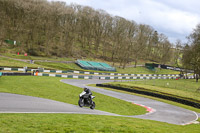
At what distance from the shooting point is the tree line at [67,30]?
3095 inches

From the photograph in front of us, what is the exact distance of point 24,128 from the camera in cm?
870

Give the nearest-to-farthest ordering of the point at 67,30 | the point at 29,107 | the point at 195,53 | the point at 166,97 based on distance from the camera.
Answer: the point at 29,107 < the point at 166,97 < the point at 195,53 < the point at 67,30

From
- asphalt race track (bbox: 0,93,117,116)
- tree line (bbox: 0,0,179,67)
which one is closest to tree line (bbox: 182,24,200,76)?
tree line (bbox: 0,0,179,67)

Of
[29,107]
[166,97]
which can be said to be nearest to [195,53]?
[166,97]

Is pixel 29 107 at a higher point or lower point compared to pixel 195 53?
lower

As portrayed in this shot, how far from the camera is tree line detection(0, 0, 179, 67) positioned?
258 ft

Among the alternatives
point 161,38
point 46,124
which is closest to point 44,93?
point 46,124

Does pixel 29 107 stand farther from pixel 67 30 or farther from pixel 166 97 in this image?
pixel 67 30

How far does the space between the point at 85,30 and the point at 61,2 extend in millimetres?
17037

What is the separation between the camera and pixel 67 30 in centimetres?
8912

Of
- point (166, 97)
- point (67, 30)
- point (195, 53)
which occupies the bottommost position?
point (166, 97)

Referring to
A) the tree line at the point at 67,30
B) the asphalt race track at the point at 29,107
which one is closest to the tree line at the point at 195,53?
the tree line at the point at 67,30

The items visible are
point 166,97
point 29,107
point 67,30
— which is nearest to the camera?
point 29,107

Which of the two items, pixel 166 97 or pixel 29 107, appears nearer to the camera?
pixel 29 107
